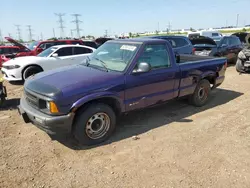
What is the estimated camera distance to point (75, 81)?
3.61 meters

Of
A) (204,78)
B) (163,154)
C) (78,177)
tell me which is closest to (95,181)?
(78,177)

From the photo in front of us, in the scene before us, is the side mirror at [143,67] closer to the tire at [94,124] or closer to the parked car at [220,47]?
the tire at [94,124]

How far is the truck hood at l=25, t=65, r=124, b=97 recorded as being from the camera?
3.43 m

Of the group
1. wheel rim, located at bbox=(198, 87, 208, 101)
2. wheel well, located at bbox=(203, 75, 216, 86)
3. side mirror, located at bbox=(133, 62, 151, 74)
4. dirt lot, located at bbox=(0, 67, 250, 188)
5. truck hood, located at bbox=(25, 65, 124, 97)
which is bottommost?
dirt lot, located at bbox=(0, 67, 250, 188)

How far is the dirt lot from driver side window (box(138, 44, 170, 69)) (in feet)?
4.06

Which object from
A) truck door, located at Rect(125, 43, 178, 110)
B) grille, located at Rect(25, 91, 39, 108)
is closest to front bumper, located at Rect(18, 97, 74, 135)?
grille, located at Rect(25, 91, 39, 108)

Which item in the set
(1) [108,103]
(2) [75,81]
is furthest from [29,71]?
(1) [108,103]

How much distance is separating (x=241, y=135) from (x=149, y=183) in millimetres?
2323

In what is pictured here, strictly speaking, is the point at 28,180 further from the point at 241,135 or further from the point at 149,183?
the point at 241,135

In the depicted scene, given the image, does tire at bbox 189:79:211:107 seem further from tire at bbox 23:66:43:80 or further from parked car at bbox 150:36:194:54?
tire at bbox 23:66:43:80

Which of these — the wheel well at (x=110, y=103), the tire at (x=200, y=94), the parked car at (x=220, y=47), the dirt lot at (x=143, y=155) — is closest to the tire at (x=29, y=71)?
the dirt lot at (x=143, y=155)

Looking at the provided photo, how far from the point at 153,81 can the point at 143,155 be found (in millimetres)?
1490

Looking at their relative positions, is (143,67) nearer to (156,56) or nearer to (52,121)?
(156,56)

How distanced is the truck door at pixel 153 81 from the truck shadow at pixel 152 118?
1.59 ft
